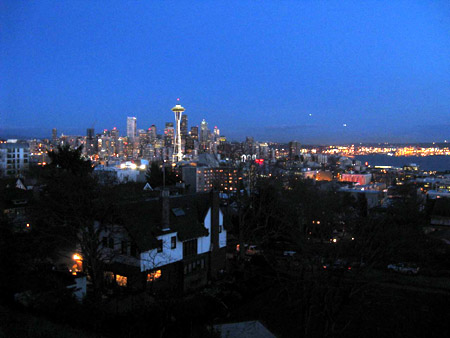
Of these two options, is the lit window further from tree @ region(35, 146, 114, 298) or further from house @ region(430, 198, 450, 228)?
house @ region(430, 198, 450, 228)

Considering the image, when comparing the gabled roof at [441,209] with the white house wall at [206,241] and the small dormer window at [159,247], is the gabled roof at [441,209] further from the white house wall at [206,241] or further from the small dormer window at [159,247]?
the small dormer window at [159,247]

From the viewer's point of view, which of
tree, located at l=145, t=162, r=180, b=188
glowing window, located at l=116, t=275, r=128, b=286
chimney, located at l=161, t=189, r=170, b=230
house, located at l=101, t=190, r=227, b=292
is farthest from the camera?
tree, located at l=145, t=162, r=180, b=188

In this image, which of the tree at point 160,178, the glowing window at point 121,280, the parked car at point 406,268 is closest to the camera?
the glowing window at point 121,280

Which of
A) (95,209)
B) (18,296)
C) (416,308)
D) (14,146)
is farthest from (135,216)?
(14,146)

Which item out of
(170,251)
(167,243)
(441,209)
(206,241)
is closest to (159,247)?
(167,243)

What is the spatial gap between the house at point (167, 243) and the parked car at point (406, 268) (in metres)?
8.27

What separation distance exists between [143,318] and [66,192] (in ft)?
18.2

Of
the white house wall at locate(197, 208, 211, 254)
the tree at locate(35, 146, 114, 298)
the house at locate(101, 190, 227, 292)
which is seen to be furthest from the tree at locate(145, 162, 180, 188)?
the tree at locate(35, 146, 114, 298)

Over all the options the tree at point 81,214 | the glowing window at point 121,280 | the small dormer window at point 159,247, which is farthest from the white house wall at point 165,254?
the tree at point 81,214

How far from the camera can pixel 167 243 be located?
1550 cm

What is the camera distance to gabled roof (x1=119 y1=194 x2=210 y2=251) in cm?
1445

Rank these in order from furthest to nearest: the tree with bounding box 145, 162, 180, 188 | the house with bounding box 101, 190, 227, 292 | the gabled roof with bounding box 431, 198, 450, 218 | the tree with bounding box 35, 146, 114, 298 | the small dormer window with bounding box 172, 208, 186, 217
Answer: the tree with bounding box 145, 162, 180, 188, the gabled roof with bounding box 431, 198, 450, 218, the small dormer window with bounding box 172, 208, 186, 217, the house with bounding box 101, 190, 227, 292, the tree with bounding box 35, 146, 114, 298

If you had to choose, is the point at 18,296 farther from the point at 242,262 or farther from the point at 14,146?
the point at 14,146

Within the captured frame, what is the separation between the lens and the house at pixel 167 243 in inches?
568
